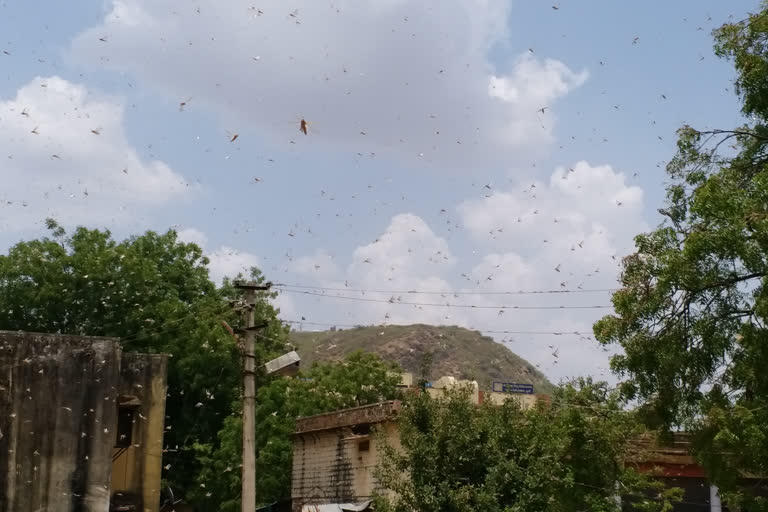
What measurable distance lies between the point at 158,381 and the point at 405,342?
158 m

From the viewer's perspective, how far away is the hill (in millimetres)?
174000

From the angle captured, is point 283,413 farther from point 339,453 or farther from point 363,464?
point 363,464

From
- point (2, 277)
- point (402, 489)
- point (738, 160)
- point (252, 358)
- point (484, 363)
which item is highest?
point (484, 363)

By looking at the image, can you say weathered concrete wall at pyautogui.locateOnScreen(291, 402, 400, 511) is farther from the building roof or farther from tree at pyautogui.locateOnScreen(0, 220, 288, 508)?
tree at pyautogui.locateOnScreen(0, 220, 288, 508)

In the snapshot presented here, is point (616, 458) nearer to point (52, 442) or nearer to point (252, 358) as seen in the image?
point (252, 358)

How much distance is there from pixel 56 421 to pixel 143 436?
3.23 metres

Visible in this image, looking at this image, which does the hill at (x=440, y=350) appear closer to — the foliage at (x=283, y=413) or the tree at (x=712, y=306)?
the foliage at (x=283, y=413)

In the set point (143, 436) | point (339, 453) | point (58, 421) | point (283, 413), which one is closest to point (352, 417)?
point (339, 453)

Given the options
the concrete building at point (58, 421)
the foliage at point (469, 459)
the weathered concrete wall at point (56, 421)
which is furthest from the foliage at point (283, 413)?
the foliage at point (469, 459)

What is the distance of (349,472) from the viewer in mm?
32469

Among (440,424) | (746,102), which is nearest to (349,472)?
(440,424)

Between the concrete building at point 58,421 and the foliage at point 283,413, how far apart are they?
14.5 m

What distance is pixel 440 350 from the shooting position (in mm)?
184500

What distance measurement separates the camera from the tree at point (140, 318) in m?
44.2
